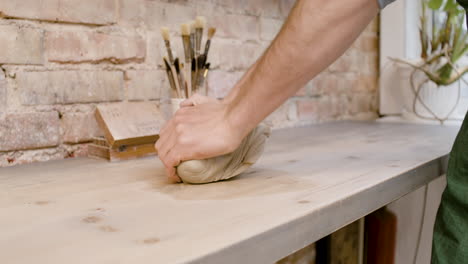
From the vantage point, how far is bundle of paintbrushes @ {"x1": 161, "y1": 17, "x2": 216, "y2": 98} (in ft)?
3.59

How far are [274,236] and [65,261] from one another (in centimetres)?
23

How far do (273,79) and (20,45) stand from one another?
65cm

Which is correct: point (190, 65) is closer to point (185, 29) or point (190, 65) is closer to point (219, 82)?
point (185, 29)

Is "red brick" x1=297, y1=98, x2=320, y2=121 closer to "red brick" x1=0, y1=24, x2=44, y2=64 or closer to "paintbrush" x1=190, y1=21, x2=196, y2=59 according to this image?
"paintbrush" x1=190, y1=21, x2=196, y2=59

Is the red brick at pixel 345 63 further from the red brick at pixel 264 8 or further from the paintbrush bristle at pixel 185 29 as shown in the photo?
the paintbrush bristle at pixel 185 29

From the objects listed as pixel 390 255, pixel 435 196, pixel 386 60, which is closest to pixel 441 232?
pixel 390 255

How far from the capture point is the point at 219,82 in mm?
1417

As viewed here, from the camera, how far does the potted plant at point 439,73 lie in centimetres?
168

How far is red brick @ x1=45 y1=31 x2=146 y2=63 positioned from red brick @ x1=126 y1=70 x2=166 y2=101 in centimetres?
5

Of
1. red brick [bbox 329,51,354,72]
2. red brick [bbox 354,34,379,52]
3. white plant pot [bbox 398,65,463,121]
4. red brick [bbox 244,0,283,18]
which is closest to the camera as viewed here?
red brick [bbox 244,0,283,18]

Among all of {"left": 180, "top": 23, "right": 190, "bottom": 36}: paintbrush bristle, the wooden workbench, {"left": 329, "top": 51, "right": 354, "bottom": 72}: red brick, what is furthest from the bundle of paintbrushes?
{"left": 329, "top": 51, "right": 354, "bottom": 72}: red brick

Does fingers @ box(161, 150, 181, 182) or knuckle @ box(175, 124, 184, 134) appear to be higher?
knuckle @ box(175, 124, 184, 134)

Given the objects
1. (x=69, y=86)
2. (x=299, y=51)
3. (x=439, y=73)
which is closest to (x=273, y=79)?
(x=299, y=51)

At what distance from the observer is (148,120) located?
1062 mm
